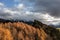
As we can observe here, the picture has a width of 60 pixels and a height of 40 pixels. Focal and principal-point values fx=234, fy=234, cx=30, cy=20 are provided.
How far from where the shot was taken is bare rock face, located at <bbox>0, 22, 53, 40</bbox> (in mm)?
17688

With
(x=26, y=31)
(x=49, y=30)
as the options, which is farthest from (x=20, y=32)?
(x=49, y=30)

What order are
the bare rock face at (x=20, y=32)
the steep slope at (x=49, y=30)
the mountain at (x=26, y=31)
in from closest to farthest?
the bare rock face at (x=20, y=32)
the mountain at (x=26, y=31)
the steep slope at (x=49, y=30)

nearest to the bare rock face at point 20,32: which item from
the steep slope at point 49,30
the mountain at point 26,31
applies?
the mountain at point 26,31

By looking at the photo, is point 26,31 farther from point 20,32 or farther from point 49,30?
point 49,30

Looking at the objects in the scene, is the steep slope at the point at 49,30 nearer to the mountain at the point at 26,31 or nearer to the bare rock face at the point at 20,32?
the mountain at the point at 26,31

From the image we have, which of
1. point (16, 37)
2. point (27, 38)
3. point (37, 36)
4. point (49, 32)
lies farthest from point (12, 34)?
point (49, 32)

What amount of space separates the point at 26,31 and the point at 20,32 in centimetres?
78

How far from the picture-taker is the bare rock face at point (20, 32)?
696 inches

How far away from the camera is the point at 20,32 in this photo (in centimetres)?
1930

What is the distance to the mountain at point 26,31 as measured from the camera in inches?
706

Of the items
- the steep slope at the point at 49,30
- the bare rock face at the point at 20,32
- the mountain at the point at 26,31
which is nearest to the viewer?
the bare rock face at the point at 20,32

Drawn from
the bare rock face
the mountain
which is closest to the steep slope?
the mountain

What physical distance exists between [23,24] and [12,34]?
7.09 ft

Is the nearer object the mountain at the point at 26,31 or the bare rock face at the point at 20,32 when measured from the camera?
the bare rock face at the point at 20,32
